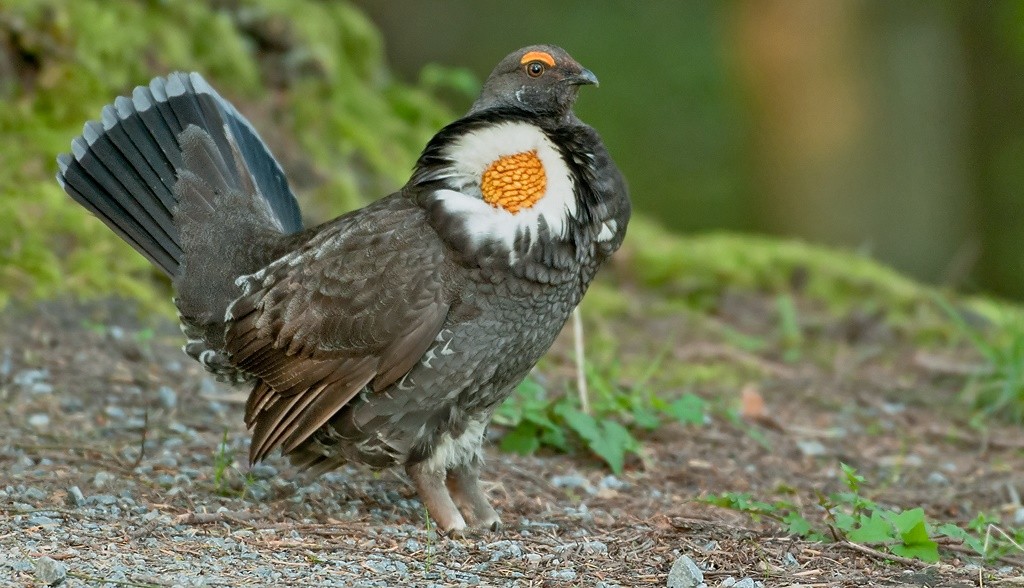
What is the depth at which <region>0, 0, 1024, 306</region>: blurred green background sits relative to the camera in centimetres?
820

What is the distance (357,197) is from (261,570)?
16.8 ft

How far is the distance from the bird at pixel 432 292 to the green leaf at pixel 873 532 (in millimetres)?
1402

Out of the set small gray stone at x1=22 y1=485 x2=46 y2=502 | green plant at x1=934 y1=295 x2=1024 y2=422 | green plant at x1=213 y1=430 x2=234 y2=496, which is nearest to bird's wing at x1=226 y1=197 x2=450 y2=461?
green plant at x1=213 y1=430 x2=234 y2=496

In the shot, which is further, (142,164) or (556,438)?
(556,438)

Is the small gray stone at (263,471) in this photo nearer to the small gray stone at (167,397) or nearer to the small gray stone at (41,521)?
the small gray stone at (167,397)

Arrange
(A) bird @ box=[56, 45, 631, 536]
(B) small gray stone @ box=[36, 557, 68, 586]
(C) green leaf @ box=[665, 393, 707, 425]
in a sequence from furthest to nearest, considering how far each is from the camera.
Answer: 1. (C) green leaf @ box=[665, 393, 707, 425]
2. (A) bird @ box=[56, 45, 631, 536]
3. (B) small gray stone @ box=[36, 557, 68, 586]

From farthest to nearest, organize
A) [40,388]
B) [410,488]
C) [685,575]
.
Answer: [40,388] → [410,488] → [685,575]

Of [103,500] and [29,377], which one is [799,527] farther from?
[29,377]

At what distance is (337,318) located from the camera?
4.88 meters

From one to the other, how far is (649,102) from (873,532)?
16.8 m

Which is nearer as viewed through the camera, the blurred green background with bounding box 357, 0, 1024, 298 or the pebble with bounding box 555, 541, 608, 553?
the pebble with bounding box 555, 541, 608, 553

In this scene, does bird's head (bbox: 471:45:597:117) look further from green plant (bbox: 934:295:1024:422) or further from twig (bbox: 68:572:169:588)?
green plant (bbox: 934:295:1024:422)

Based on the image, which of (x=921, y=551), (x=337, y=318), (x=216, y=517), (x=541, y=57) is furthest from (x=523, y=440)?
(x=921, y=551)

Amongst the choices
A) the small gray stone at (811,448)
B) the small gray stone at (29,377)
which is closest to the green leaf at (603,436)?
the small gray stone at (811,448)
